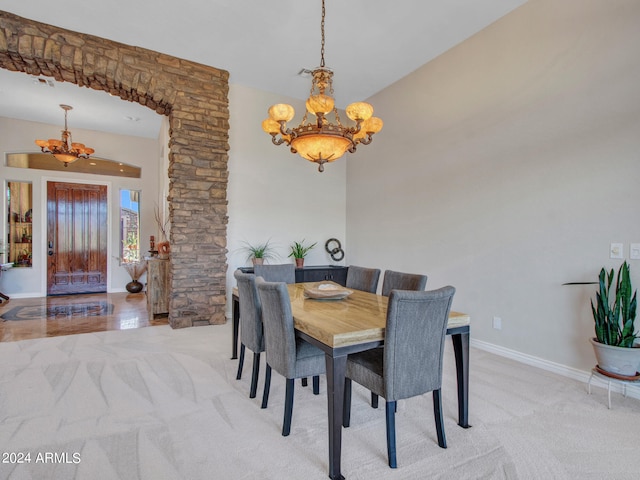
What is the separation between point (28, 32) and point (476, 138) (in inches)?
195

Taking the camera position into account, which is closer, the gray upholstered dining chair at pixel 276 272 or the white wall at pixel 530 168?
the white wall at pixel 530 168

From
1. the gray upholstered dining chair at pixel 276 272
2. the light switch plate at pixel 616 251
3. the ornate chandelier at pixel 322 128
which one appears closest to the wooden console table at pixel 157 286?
the gray upholstered dining chair at pixel 276 272

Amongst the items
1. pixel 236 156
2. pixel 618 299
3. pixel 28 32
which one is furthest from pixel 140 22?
pixel 618 299

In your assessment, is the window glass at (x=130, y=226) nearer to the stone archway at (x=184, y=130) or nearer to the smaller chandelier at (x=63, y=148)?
the smaller chandelier at (x=63, y=148)

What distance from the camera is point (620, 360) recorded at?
7.79 ft

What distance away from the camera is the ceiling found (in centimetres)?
340

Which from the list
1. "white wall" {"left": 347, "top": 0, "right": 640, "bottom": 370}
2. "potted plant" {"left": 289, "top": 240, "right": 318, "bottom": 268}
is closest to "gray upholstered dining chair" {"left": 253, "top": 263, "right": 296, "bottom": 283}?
"potted plant" {"left": 289, "top": 240, "right": 318, "bottom": 268}

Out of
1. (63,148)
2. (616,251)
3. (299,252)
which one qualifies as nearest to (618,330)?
(616,251)

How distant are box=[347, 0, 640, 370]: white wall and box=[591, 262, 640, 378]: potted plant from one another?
0.24 meters

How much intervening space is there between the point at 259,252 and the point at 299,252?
2.05ft

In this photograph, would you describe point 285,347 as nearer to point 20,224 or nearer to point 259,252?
point 259,252

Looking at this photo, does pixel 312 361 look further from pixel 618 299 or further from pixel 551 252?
pixel 551 252

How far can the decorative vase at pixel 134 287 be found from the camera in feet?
23.8

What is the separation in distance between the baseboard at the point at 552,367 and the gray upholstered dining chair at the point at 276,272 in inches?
84.4
